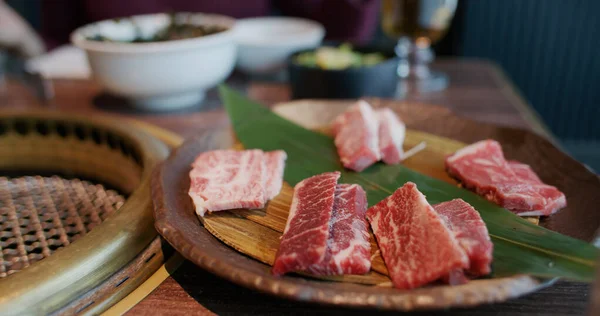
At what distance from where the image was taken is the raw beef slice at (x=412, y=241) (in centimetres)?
100

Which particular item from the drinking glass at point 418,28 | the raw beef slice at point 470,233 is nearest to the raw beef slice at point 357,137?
the raw beef slice at point 470,233

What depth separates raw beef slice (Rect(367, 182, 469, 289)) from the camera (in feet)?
3.29

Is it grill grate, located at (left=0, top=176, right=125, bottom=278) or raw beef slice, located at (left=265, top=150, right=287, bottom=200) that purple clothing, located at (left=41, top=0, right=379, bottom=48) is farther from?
grill grate, located at (left=0, top=176, right=125, bottom=278)

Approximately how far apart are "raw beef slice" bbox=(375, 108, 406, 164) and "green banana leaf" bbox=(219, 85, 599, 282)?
40 millimetres

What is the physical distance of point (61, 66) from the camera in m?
3.02

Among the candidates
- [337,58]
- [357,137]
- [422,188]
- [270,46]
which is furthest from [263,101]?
[422,188]

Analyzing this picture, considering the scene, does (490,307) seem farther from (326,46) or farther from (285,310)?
Answer: (326,46)

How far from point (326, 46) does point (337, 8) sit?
137cm

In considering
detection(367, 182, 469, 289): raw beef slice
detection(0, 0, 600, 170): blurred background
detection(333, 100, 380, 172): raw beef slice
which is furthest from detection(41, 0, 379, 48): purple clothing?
detection(367, 182, 469, 289): raw beef slice

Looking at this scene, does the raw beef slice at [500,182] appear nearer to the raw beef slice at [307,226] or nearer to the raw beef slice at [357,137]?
the raw beef slice at [357,137]

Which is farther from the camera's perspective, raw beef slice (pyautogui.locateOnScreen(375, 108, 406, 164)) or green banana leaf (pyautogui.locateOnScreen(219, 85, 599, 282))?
raw beef slice (pyautogui.locateOnScreen(375, 108, 406, 164))

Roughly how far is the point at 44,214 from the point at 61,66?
197 cm

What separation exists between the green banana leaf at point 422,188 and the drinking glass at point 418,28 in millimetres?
1053

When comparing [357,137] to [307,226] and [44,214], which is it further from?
[44,214]
